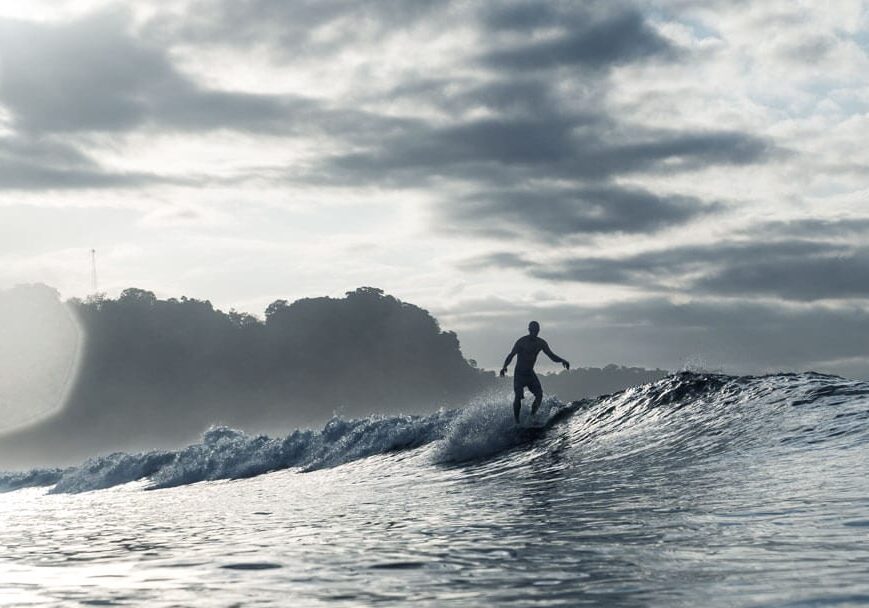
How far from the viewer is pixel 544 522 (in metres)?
9.03

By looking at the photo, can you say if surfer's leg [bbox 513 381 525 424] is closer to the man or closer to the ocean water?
the man

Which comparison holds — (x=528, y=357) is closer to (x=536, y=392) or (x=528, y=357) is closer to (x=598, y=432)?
(x=536, y=392)

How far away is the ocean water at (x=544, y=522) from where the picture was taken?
19.1 ft

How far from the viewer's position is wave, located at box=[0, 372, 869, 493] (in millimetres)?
14273

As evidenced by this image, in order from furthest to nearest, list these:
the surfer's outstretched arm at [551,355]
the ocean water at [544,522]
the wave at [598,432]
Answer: the surfer's outstretched arm at [551,355] → the wave at [598,432] → the ocean water at [544,522]

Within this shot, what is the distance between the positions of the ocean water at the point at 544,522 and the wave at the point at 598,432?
8 cm

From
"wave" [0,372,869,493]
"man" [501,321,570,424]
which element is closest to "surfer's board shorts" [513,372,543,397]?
"man" [501,321,570,424]

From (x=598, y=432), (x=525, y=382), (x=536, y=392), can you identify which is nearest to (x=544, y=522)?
(x=598, y=432)

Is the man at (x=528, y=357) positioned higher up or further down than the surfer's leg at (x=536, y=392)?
higher up

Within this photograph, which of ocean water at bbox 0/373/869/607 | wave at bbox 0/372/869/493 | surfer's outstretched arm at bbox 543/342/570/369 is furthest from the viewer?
surfer's outstretched arm at bbox 543/342/570/369

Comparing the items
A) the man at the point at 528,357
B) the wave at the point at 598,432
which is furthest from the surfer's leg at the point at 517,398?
the wave at the point at 598,432

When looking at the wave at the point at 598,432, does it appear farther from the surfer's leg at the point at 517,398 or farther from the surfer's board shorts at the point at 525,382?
the surfer's board shorts at the point at 525,382

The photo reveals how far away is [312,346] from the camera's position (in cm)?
15788

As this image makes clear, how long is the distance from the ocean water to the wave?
0.25 feet
